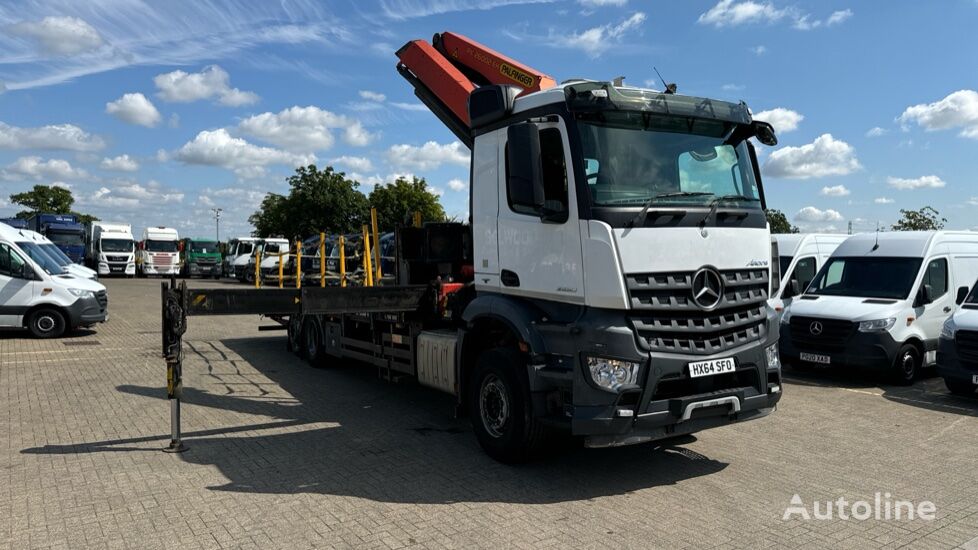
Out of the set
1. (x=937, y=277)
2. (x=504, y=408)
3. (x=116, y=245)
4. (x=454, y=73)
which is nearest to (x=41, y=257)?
(x=454, y=73)

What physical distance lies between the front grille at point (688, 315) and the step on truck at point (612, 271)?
1cm

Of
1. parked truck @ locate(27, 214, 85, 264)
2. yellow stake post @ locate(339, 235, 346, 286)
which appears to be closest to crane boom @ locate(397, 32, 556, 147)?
yellow stake post @ locate(339, 235, 346, 286)

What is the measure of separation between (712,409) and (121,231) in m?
39.5

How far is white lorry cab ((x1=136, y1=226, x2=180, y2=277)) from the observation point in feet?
127

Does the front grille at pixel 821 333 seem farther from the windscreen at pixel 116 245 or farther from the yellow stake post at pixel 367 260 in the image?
the windscreen at pixel 116 245

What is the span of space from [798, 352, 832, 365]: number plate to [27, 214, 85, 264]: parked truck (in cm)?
3555

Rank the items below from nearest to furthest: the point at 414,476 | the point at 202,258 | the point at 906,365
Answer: the point at 414,476, the point at 906,365, the point at 202,258

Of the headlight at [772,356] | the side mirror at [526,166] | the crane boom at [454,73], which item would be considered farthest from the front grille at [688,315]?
the crane boom at [454,73]

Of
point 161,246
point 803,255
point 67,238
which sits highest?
point 67,238

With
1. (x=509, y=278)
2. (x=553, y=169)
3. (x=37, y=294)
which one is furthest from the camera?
(x=37, y=294)

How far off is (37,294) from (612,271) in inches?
516

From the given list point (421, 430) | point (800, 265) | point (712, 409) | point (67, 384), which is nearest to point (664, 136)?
point (712, 409)

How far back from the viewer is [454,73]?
29.5ft

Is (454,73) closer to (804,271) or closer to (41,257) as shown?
(804,271)
